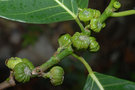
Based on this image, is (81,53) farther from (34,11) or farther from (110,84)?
(34,11)

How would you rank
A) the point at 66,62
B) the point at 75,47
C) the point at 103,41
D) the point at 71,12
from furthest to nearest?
the point at 103,41, the point at 66,62, the point at 71,12, the point at 75,47

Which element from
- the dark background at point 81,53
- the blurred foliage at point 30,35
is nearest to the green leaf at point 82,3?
the dark background at point 81,53

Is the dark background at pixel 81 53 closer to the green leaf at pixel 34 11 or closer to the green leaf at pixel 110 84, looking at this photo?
the green leaf at pixel 110 84

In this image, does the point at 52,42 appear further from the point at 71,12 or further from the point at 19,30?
the point at 71,12

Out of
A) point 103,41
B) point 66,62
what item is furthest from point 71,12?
point 103,41

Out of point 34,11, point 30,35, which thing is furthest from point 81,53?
point 34,11
